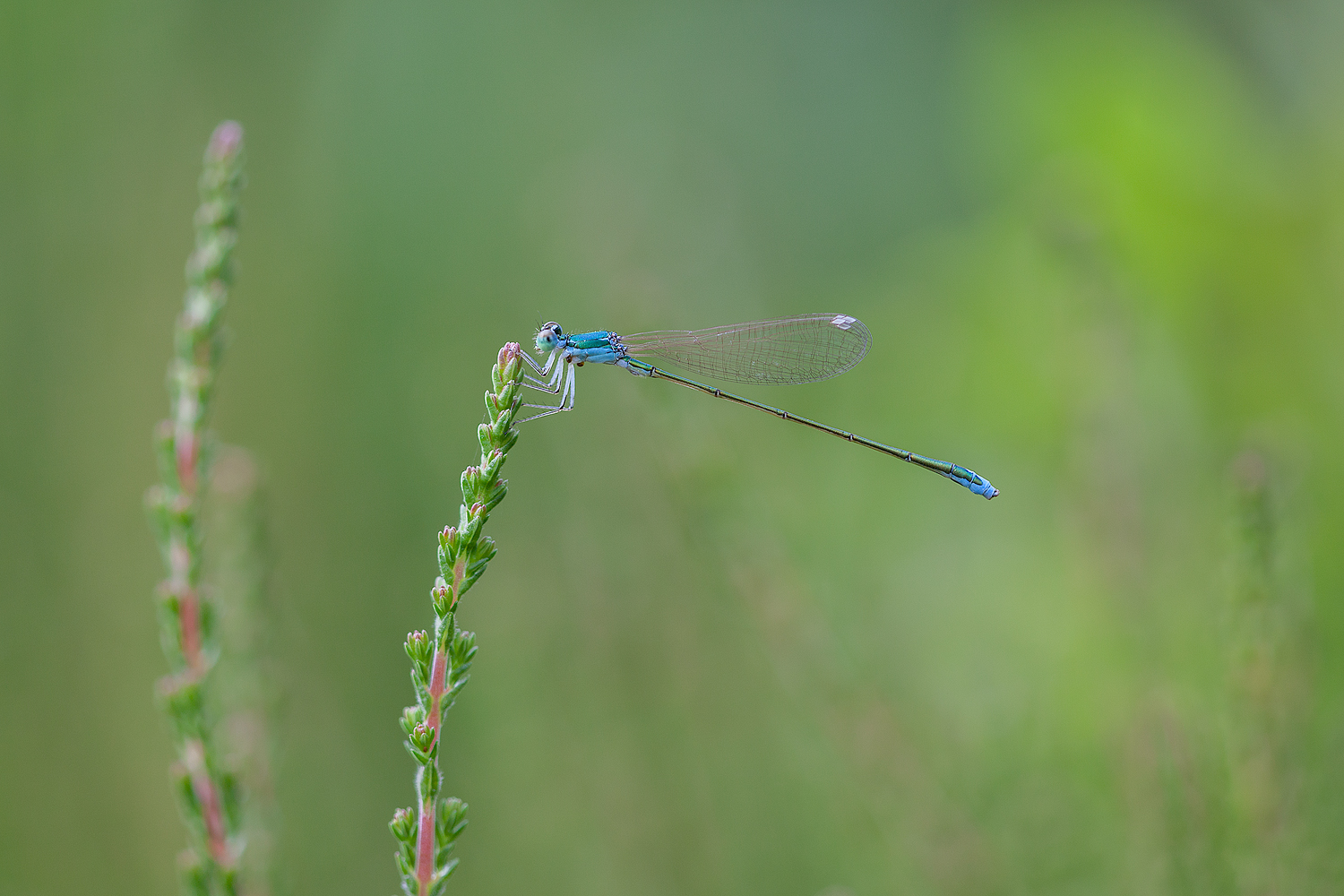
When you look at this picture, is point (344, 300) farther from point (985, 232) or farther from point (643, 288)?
point (985, 232)

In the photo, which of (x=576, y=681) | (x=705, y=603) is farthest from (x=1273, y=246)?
(x=576, y=681)

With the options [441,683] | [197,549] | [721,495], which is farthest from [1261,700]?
[197,549]

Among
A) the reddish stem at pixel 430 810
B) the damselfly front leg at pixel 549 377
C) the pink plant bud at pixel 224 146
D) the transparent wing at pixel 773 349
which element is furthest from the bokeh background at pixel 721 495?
the reddish stem at pixel 430 810

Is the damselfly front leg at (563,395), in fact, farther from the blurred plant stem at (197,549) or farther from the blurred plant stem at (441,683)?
the blurred plant stem at (441,683)

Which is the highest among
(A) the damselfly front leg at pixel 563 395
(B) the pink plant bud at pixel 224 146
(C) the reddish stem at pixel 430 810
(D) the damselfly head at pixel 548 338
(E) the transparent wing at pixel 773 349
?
(E) the transparent wing at pixel 773 349

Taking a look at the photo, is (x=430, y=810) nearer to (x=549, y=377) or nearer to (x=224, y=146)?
(x=224, y=146)
